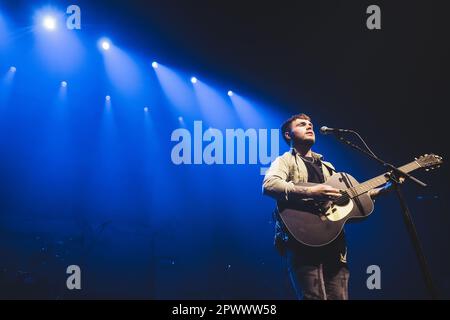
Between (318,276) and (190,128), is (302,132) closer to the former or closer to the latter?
(318,276)

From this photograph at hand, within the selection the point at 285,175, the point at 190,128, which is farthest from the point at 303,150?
the point at 190,128

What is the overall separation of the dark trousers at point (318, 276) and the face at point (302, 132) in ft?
3.40

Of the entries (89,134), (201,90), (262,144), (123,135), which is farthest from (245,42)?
(89,134)

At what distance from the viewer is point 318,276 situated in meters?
3.15

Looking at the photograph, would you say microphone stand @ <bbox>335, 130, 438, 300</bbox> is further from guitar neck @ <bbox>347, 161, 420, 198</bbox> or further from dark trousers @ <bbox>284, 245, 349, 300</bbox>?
dark trousers @ <bbox>284, 245, 349, 300</bbox>

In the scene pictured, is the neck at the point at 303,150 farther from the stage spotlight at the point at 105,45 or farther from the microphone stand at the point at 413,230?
the stage spotlight at the point at 105,45

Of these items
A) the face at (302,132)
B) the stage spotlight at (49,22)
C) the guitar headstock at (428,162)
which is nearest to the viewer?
the guitar headstock at (428,162)

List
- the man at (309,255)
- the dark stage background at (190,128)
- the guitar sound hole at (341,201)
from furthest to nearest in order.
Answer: the dark stage background at (190,128) → the guitar sound hole at (341,201) → the man at (309,255)

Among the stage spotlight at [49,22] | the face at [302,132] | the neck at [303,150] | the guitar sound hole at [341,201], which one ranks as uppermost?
the stage spotlight at [49,22]

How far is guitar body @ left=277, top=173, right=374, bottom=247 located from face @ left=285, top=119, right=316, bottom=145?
1.77ft

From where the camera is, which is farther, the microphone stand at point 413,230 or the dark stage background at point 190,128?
the dark stage background at point 190,128

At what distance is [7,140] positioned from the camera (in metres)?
6.59

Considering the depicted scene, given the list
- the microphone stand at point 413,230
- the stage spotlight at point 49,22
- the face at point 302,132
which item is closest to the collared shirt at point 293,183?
the face at point 302,132

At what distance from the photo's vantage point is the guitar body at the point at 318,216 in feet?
10.5
